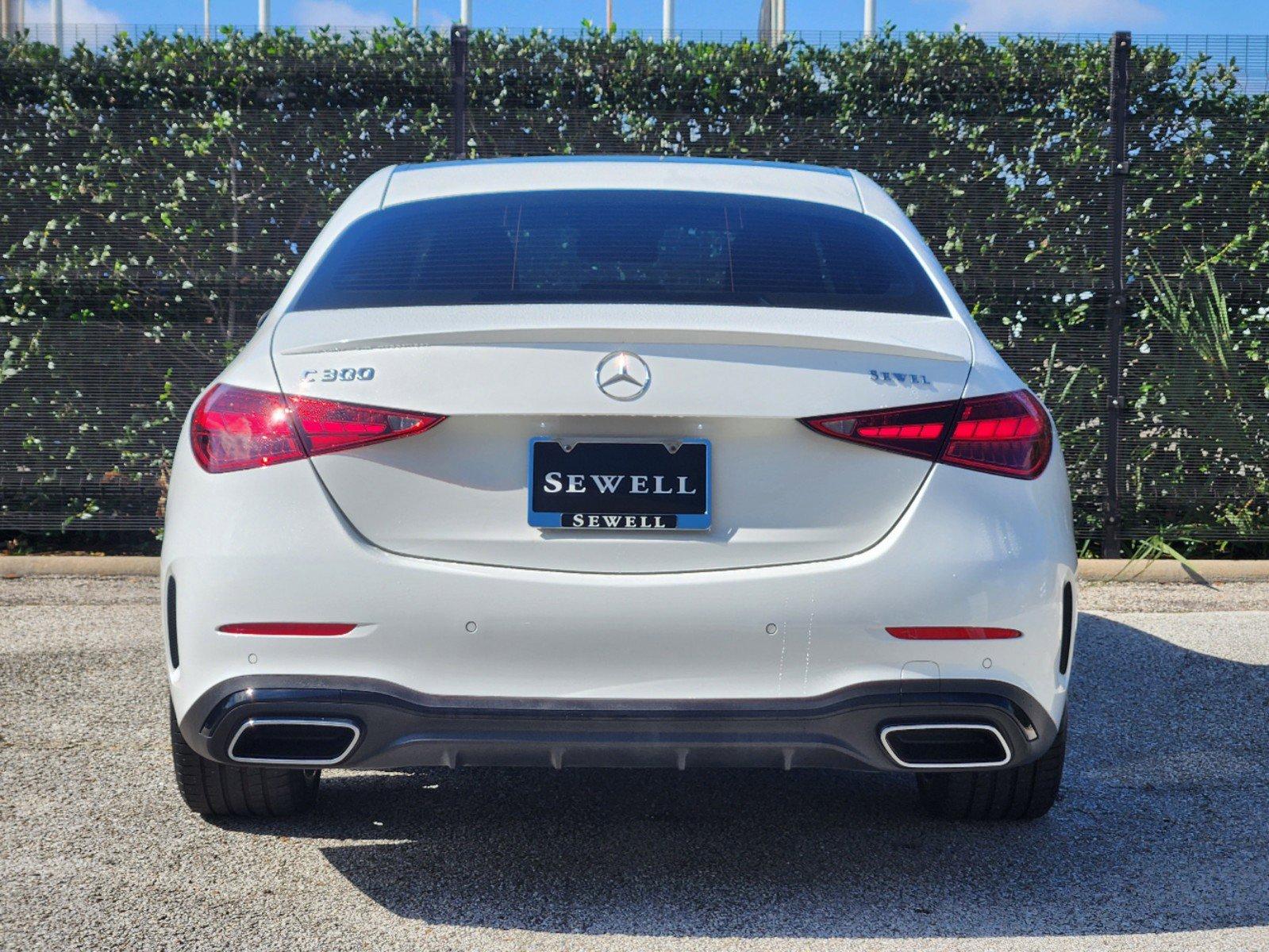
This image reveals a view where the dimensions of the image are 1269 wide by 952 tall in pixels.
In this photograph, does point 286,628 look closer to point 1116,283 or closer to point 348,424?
point 348,424

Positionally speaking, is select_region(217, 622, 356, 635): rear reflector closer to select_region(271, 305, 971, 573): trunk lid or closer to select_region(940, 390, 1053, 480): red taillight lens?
select_region(271, 305, 971, 573): trunk lid

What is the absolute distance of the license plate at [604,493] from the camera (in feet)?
8.54

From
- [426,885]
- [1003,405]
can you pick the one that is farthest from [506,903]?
[1003,405]

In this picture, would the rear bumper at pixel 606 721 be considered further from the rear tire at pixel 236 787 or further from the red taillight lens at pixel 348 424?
the rear tire at pixel 236 787

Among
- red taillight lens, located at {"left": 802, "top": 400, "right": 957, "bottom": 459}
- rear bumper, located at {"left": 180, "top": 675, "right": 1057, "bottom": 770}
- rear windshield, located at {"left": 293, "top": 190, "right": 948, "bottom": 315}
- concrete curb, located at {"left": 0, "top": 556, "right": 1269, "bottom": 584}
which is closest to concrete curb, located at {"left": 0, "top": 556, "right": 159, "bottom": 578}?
concrete curb, located at {"left": 0, "top": 556, "right": 1269, "bottom": 584}

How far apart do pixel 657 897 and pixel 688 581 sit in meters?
0.81

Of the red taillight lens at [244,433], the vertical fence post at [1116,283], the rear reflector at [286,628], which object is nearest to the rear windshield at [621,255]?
the red taillight lens at [244,433]

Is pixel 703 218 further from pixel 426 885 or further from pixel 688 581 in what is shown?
pixel 426 885

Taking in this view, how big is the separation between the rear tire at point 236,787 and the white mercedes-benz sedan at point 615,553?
50cm

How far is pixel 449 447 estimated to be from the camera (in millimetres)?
2613

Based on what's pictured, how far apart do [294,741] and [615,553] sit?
75 centimetres

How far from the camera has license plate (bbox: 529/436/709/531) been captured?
2602 millimetres

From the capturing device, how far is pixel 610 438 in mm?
2619

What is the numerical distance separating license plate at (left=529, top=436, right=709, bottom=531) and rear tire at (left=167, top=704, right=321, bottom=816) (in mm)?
1104
